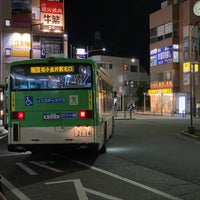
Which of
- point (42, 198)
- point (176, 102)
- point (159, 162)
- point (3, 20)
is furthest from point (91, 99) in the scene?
point (176, 102)

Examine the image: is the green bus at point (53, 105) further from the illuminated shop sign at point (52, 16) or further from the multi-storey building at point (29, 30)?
the illuminated shop sign at point (52, 16)

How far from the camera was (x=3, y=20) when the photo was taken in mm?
42719

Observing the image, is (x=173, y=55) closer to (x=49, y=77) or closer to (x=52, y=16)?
(x=52, y=16)

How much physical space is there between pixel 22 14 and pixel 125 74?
48.7 meters

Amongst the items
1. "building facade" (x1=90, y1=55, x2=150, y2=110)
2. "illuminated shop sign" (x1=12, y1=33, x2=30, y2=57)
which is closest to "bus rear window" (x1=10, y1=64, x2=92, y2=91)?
"illuminated shop sign" (x1=12, y1=33, x2=30, y2=57)

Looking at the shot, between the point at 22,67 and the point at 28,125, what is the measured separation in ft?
5.85

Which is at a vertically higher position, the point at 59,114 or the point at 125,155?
the point at 59,114

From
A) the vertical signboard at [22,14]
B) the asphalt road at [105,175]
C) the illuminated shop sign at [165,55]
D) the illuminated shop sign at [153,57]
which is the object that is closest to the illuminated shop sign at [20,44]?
the vertical signboard at [22,14]

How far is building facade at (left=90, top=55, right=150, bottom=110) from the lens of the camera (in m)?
85.2

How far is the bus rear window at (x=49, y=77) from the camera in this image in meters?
12.8

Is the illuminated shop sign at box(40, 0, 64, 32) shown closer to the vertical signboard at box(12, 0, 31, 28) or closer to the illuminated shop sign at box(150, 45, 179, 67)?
the vertical signboard at box(12, 0, 31, 28)

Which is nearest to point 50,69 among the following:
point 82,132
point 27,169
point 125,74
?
point 82,132

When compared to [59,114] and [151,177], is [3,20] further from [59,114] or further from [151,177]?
[151,177]

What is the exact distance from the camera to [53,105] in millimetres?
12711
